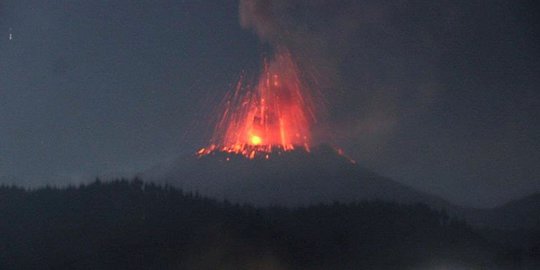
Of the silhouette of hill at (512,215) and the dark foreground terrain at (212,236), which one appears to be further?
the silhouette of hill at (512,215)

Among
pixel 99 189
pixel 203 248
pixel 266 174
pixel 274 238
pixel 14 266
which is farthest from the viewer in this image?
pixel 266 174

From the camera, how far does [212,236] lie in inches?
936

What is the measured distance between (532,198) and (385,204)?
18.9ft

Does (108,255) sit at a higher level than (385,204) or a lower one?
lower

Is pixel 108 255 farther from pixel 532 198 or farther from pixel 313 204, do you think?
pixel 532 198

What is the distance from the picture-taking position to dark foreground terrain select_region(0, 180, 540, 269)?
21.5m

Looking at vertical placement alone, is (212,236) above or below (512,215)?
below

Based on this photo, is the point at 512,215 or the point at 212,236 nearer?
the point at 212,236

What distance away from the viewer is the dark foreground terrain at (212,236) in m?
21.5

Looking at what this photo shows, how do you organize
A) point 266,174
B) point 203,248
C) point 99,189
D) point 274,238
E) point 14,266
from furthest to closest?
point 266,174
point 99,189
point 274,238
point 203,248
point 14,266

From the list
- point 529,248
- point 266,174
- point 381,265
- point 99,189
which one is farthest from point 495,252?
point 266,174

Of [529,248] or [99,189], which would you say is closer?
[529,248]

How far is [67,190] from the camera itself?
86.0 ft

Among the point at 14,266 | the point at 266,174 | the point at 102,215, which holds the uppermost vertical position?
the point at 266,174
